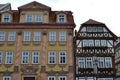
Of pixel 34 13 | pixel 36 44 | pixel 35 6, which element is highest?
pixel 35 6

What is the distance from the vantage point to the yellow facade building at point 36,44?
113ft

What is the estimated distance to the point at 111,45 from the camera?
36.8 metres

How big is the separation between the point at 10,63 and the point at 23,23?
6231 mm

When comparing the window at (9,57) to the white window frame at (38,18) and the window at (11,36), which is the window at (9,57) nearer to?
the window at (11,36)

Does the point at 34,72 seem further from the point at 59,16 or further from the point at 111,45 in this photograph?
the point at 111,45

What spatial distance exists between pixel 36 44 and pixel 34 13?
503 cm

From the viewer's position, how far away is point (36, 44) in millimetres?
35750

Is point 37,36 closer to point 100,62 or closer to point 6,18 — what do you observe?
point 6,18

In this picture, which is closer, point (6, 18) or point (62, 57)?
point (62, 57)

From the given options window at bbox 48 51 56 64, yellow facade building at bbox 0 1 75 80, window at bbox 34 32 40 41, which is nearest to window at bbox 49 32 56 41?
yellow facade building at bbox 0 1 75 80

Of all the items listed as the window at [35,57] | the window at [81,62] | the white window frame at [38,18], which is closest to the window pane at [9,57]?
the window at [35,57]

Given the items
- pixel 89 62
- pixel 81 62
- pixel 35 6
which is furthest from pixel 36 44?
pixel 89 62

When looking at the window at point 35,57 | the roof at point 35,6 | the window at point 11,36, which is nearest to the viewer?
the window at point 35,57

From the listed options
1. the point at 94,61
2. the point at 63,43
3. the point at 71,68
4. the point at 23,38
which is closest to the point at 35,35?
the point at 23,38
